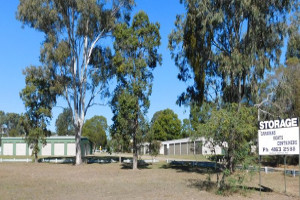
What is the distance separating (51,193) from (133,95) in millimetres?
17136

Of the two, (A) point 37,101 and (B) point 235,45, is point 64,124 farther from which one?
(B) point 235,45

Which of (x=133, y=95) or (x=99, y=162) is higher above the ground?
(x=133, y=95)

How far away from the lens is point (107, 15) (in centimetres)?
3966

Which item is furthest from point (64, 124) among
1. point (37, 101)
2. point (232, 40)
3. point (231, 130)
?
point (231, 130)

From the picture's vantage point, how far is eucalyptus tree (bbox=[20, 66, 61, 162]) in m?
41.3

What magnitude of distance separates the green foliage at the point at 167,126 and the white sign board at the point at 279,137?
7783 cm

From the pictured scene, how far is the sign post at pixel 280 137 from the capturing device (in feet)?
50.6

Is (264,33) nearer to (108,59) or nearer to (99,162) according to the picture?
(108,59)

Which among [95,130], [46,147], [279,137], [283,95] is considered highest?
[283,95]

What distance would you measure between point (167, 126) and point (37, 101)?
56043 mm

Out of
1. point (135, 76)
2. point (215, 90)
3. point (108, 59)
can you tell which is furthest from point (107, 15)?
point (215, 90)

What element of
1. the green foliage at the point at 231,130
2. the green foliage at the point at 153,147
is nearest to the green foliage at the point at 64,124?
the green foliage at the point at 153,147

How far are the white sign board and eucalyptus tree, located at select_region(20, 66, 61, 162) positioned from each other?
27.8 m

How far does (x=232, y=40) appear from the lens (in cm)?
2839
